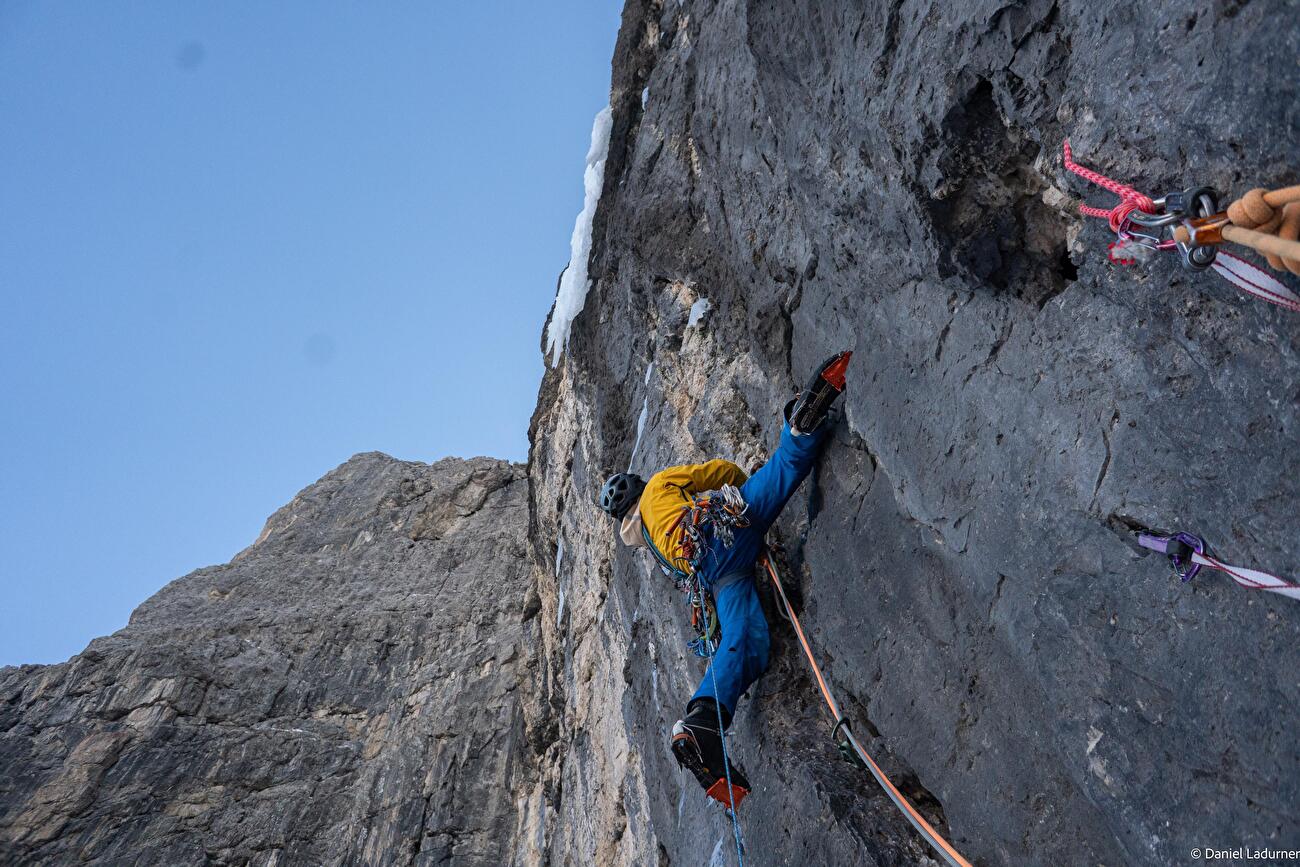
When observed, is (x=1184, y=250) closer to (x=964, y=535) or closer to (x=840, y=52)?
(x=964, y=535)

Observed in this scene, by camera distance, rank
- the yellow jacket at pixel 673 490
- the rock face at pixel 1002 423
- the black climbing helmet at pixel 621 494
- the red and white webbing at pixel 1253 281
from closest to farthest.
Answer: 1. the red and white webbing at pixel 1253 281
2. the rock face at pixel 1002 423
3. the yellow jacket at pixel 673 490
4. the black climbing helmet at pixel 621 494

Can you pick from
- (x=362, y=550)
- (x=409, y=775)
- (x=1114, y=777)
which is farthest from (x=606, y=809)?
(x=362, y=550)

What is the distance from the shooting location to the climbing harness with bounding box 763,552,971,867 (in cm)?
346

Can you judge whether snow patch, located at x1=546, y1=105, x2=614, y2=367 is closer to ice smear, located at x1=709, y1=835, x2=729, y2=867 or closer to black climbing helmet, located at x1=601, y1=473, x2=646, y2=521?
black climbing helmet, located at x1=601, y1=473, x2=646, y2=521

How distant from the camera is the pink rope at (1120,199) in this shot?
8.21 feet

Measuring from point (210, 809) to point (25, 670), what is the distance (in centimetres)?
423

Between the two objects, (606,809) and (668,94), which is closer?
(668,94)

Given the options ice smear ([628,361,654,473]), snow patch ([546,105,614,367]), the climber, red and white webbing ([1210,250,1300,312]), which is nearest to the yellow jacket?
the climber

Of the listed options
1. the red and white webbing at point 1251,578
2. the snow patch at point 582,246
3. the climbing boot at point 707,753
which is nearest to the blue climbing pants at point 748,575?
the climbing boot at point 707,753

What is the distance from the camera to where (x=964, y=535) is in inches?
137

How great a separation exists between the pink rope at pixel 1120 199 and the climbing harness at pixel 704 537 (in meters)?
2.61

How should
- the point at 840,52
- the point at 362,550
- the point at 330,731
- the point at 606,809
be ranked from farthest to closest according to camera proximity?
the point at 362,550
the point at 330,731
the point at 606,809
the point at 840,52

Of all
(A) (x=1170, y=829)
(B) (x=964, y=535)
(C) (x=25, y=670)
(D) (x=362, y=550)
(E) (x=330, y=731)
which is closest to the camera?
(A) (x=1170, y=829)

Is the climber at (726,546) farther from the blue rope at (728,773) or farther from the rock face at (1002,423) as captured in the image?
the rock face at (1002,423)
